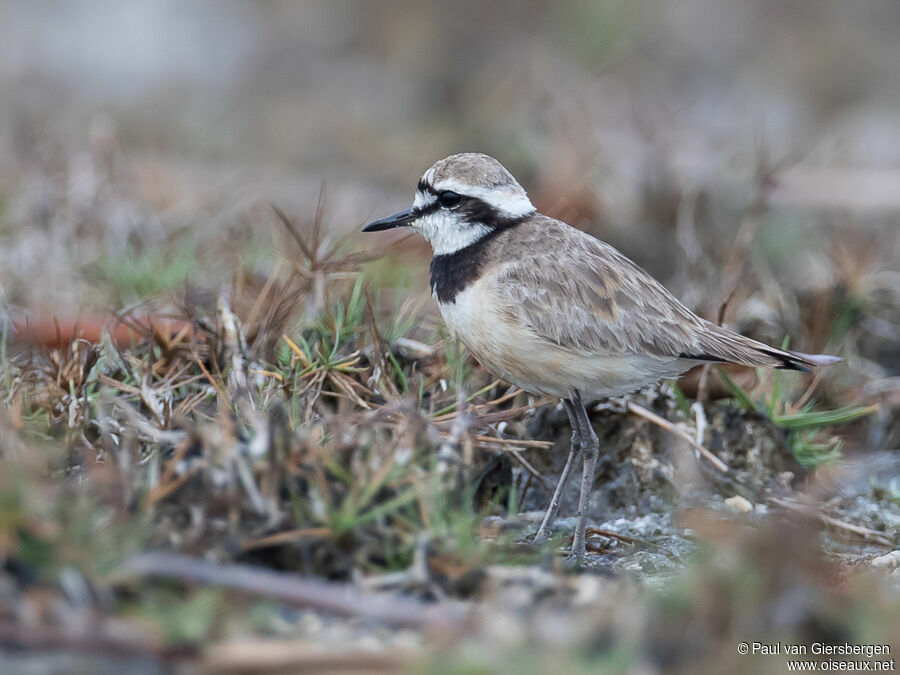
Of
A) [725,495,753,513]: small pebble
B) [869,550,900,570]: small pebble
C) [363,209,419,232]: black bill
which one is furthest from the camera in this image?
[363,209,419,232]: black bill

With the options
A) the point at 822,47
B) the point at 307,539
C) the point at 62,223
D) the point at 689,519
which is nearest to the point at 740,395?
the point at 689,519

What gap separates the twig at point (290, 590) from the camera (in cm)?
318

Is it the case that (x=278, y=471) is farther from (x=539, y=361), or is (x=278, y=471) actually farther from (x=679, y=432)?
(x=679, y=432)

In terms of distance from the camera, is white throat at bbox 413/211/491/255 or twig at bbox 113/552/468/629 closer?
twig at bbox 113/552/468/629

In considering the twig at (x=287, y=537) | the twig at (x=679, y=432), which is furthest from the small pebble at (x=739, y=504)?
the twig at (x=287, y=537)

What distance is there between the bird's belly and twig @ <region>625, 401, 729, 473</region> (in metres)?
0.43

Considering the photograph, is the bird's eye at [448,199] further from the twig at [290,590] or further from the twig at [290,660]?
the twig at [290,660]

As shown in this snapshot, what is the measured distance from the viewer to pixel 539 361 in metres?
4.79

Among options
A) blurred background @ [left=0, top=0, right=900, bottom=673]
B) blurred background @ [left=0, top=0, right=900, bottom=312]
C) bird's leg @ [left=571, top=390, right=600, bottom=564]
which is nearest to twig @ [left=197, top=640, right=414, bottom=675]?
blurred background @ [left=0, top=0, right=900, bottom=673]

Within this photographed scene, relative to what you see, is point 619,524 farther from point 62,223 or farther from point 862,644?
point 62,223

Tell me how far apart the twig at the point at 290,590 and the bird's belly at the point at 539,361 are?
1.71m

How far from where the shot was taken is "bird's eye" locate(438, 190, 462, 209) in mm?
5301

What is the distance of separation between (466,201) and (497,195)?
0.16 m

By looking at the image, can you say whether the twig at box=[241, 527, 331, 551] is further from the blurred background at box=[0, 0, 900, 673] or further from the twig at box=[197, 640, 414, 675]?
the twig at box=[197, 640, 414, 675]
